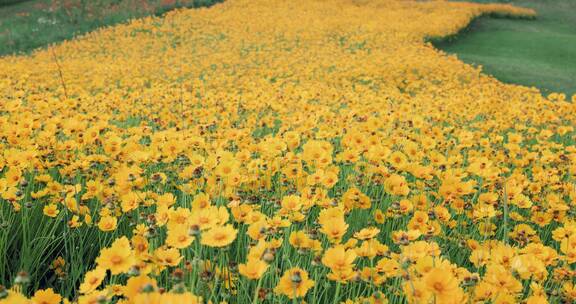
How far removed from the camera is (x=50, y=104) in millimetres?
3787

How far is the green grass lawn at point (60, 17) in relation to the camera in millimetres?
14930

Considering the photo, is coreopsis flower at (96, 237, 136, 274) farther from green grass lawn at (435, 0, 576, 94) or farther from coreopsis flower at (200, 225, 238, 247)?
green grass lawn at (435, 0, 576, 94)

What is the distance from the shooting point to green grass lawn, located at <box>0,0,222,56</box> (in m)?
14.9

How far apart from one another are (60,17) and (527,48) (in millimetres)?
17705

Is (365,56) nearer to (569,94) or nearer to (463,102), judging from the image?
(569,94)

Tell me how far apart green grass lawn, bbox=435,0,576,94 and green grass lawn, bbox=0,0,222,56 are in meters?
11.7

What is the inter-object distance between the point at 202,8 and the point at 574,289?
1911cm

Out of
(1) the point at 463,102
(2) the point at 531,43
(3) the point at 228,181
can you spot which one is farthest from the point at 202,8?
(3) the point at 228,181

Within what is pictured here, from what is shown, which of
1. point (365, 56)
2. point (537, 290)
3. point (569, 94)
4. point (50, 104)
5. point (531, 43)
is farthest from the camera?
point (531, 43)

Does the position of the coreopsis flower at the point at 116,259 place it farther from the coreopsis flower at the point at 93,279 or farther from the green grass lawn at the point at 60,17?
the green grass lawn at the point at 60,17

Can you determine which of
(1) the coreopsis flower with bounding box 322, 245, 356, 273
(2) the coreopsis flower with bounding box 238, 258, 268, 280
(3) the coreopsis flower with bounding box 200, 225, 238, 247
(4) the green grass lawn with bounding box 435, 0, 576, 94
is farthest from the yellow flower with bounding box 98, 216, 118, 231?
(4) the green grass lawn with bounding box 435, 0, 576, 94

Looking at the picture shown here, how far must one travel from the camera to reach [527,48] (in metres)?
15.7

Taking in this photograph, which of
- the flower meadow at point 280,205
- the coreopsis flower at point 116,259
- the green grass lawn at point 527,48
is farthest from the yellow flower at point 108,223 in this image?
the green grass lawn at point 527,48

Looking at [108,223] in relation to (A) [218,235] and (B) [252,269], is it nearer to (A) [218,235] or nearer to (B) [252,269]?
(A) [218,235]
